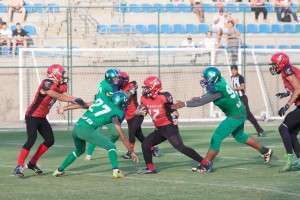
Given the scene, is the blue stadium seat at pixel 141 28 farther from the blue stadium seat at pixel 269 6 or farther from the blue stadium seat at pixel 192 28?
the blue stadium seat at pixel 269 6

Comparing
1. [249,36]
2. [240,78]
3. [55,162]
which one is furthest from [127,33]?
[55,162]

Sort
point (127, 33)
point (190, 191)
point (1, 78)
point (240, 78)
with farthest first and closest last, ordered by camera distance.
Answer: point (127, 33) → point (1, 78) → point (240, 78) → point (190, 191)

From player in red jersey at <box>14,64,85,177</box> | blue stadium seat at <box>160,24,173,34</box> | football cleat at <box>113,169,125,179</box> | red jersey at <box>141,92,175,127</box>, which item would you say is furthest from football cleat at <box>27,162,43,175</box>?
blue stadium seat at <box>160,24,173,34</box>

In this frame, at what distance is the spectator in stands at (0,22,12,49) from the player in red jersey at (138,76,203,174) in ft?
43.3

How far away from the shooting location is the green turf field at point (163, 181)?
12.0 metres

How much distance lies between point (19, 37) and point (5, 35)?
1.74 ft

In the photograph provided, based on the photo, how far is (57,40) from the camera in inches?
1121

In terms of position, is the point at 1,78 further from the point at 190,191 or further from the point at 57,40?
the point at 190,191

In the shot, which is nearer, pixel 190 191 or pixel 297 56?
pixel 190 191

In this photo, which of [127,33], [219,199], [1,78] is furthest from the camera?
[127,33]

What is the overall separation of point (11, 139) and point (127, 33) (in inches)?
344

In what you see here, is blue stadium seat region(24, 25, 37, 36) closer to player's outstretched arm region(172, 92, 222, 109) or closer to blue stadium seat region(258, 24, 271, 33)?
blue stadium seat region(258, 24, 271, 33)

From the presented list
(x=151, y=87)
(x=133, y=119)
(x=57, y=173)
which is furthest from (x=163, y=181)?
(x=133, y=119)

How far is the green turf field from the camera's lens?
11977 millimetres
